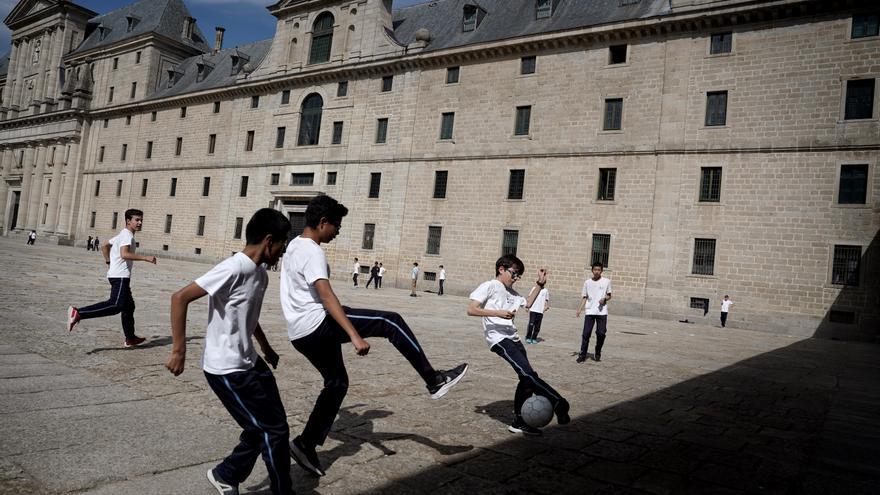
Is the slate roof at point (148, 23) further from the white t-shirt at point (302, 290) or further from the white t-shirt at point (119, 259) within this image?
the white t-shirt at point (302, 290)

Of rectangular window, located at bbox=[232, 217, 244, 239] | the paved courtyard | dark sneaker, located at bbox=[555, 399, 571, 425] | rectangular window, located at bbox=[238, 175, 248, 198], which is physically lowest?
the paved courtyard

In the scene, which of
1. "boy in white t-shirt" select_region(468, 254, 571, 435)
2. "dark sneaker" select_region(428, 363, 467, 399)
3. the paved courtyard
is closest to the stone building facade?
the paved courtyard

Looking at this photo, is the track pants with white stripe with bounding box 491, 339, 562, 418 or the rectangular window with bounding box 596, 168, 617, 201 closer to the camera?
the track pants with white stripe with bounding box 491, 339, 562, 418

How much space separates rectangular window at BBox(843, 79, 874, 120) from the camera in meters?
20.5

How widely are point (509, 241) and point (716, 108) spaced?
10.4 m

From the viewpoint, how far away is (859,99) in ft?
68.0

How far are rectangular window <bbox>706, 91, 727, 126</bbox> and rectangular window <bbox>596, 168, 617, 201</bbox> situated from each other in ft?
13.9

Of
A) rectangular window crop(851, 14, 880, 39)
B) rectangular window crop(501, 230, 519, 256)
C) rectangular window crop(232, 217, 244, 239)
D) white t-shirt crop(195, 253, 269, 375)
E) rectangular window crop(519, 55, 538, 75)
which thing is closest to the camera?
white t-shirt crop(195, 253, 269, 375)

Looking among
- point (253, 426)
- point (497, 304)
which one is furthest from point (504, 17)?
point (253, 426)

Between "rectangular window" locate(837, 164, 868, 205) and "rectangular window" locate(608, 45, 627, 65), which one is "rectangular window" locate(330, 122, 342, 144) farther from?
"rectangular window" locate(837, 164, 868, 205)

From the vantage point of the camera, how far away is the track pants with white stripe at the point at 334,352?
3.78m

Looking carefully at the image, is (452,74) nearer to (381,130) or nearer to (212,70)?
(381,130)

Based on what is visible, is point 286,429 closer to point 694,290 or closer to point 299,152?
point 694,290

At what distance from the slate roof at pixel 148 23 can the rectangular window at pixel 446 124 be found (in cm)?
3106
